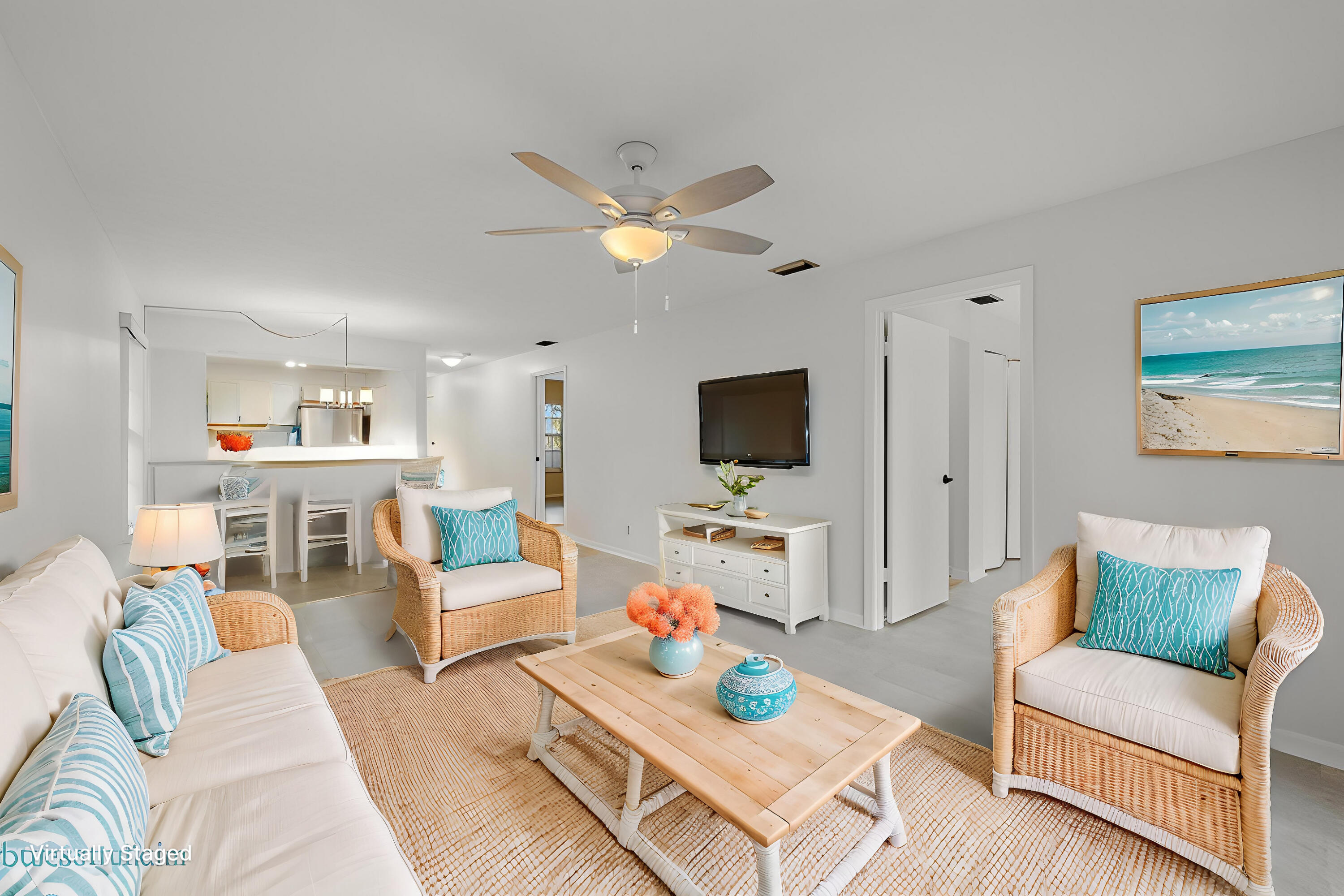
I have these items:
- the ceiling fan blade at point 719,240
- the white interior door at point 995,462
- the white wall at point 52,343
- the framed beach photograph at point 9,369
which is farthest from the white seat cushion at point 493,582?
the white interior door at point 995,462

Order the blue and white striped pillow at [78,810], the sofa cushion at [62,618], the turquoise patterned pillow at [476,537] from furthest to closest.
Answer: the turquoise patterned pillow at [476,537] → the sofa cushion at [62,618] → the blue and white striped pillow at [78,810]

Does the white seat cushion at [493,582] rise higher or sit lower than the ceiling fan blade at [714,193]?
lower

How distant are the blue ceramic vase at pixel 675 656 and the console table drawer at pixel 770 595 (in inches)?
67.8

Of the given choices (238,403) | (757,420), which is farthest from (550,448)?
(757,420)

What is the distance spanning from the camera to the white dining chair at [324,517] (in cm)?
489

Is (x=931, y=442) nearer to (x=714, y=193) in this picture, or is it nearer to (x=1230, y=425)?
(x=1230, y=425)

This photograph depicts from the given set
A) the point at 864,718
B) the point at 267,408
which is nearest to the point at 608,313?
the point at 864,718

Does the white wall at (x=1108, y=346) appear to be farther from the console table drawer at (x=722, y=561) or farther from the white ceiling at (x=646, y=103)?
the console table drawer at (x=722, y=561)

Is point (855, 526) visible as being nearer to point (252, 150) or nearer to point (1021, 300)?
point (1021, 300)

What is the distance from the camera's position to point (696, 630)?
2.10 m

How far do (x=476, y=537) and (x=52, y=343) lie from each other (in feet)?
6.12

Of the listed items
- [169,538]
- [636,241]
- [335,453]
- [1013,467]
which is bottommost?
[169,538]

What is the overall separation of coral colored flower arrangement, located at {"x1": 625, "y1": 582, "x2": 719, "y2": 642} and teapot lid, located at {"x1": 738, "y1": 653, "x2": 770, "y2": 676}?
18 cm

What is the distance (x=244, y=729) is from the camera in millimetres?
1570
